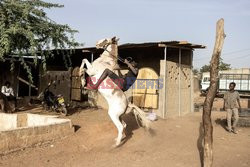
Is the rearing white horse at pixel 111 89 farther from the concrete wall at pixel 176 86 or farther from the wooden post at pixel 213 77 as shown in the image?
the concrete wall at pixel 176 86

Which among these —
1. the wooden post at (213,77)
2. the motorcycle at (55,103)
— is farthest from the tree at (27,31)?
the wooden post at (213,77)

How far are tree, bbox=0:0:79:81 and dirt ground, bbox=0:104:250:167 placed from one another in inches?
114

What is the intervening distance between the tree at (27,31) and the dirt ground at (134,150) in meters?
2.89

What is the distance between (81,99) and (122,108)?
6.80 meters

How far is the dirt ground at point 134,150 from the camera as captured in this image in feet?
16.3

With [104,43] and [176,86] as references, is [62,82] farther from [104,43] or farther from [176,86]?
[104,43]

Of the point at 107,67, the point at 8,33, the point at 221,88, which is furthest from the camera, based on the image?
the point at 221,88

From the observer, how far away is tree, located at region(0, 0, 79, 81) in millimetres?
7562

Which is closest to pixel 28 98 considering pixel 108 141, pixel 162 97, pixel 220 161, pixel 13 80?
pixel 13 80

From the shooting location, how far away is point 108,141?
6.44 m

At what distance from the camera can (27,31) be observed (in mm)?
7754

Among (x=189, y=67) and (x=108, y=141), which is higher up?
(x=189, y=67)

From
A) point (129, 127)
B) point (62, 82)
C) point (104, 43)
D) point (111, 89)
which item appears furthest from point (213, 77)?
point (62, 82)

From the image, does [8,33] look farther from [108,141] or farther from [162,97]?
[162,97]
